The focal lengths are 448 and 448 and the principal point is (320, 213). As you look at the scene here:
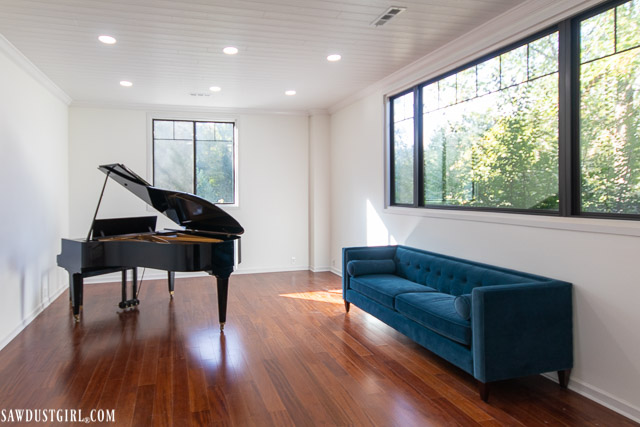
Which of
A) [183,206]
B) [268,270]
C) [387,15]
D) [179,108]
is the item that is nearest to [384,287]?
[183,206]

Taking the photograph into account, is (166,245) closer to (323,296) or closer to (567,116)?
(323,296)

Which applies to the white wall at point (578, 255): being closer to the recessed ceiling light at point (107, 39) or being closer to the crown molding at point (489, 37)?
the crown molding at point (489, 37)

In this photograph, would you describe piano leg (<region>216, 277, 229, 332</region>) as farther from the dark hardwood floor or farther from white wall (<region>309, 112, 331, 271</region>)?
white wall (<region>309, 112, 331, 271</region>)

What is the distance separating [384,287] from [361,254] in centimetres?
85

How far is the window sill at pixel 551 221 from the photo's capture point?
275 centimetres

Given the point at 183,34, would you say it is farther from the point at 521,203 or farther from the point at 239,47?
the point at 521,203

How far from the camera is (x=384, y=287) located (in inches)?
164

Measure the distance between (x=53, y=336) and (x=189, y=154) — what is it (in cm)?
382

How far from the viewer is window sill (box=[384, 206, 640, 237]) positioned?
2.75 meters

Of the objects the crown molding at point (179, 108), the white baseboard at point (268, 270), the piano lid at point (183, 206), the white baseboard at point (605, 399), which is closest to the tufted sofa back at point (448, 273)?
the white baseboard at point (605, 399)

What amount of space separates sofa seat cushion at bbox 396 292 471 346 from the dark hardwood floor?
36 cm

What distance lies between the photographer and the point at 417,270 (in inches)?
179

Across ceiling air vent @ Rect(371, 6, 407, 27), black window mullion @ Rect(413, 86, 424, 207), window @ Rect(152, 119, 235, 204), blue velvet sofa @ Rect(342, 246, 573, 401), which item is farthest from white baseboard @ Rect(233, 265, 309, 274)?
ceiling air vent @ Rect(371, 6, 407, 27)

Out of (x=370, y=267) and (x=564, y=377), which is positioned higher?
(x=370, y=267)
